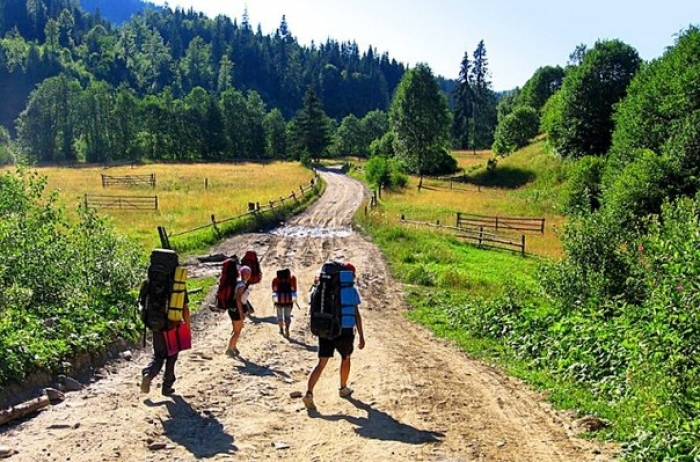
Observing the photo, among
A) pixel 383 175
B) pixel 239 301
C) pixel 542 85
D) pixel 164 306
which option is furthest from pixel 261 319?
pixel 542 85

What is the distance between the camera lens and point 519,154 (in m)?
64.4

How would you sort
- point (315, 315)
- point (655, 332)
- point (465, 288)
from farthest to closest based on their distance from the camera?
point (465, 288), point (315, 315), point (655, 332)

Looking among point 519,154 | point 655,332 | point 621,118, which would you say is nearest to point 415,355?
point 655,332

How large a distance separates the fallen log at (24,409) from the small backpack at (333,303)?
3.54 m

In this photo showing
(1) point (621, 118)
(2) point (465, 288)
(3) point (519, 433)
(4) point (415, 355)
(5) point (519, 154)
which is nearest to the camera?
(3) point (519, 433)

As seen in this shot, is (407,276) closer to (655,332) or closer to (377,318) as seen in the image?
(377,318)

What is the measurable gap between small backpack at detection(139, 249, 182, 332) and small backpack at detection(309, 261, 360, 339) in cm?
179

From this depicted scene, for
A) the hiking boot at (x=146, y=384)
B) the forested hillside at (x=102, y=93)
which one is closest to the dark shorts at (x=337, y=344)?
the hiking boot at (x=146, y=384)

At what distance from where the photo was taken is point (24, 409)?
263 inches

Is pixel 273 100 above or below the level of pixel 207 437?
above

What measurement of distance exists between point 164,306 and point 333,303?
2.22 meters

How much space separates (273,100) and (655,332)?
200 meters

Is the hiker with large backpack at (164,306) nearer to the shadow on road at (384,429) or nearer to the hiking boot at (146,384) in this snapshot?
the hiking boot at (146,384)

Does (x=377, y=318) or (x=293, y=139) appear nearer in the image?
(x=377, y=318)
